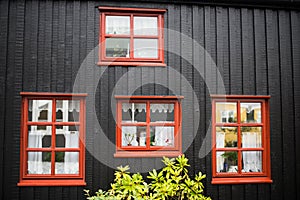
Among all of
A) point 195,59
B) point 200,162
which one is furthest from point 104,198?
point 195,59

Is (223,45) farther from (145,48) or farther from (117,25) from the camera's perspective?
(117,25)

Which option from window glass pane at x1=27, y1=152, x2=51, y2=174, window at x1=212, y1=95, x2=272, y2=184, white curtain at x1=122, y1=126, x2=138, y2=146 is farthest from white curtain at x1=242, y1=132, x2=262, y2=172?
window glass pane at x1=27, y1=152, x2=51, y2=174

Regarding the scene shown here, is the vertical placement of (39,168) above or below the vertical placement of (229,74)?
below

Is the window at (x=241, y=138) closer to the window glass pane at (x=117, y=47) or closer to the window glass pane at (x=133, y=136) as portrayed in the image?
the window glass pane at (x=133, y=136)

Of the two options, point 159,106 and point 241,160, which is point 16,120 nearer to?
point 159,106

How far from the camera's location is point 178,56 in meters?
7.08

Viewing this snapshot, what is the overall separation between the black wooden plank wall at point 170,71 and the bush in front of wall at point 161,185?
22 centimetres

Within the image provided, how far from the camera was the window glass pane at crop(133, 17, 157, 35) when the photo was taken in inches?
279

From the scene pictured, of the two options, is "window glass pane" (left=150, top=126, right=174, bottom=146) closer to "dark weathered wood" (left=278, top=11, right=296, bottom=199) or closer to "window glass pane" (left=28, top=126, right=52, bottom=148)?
"window glass pane" (left=28, top=126, right=52, bottom=148)

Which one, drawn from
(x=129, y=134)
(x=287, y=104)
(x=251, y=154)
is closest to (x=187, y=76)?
(x=129, y=134)

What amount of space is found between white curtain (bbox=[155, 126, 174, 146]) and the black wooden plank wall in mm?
265

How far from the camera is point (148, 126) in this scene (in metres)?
6.91

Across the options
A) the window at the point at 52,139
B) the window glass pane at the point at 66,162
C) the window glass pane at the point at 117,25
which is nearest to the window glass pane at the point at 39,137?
the window at the point at 52,139

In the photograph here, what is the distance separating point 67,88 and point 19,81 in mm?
846
